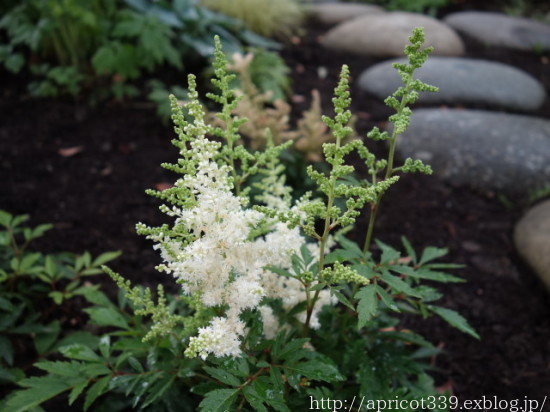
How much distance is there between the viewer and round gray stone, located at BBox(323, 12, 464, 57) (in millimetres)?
5598

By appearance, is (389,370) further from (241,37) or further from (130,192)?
(241,37)

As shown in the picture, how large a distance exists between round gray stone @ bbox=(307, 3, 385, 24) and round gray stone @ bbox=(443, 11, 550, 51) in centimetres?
112

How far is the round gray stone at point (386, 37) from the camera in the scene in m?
5.60

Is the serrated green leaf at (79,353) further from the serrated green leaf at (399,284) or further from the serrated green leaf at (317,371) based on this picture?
the serrated green leaf at (399,284)

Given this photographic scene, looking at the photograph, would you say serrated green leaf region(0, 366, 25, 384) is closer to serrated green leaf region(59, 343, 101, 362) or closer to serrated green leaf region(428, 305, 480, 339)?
serrated green leaf region(59, 343, 101, 362)

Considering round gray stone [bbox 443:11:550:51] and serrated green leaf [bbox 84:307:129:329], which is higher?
round gray stone [bbox 443:11:550:51]

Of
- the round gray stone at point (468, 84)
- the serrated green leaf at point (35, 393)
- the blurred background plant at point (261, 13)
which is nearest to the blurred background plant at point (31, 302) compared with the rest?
the serrated green leaf at point (35, 393)

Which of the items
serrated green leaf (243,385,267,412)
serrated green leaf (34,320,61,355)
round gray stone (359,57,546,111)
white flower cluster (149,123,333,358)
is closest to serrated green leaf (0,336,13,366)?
serrated green leaf (34,320,61,355)

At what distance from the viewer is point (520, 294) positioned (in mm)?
2750

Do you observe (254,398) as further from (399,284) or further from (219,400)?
(399,284)

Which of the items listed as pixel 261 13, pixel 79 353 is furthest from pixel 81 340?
pixel 261 13

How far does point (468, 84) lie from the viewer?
15.2 feet

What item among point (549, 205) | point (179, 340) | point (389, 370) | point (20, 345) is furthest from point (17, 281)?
point (549, 205)

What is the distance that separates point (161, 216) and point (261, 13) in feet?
11.1
